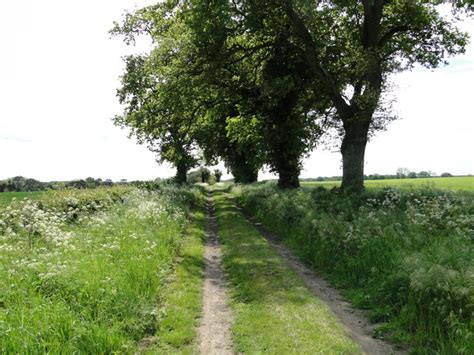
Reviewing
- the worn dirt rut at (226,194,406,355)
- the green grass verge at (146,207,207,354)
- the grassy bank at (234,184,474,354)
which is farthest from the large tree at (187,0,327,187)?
the worn dirt rut at (226,194,406,355)

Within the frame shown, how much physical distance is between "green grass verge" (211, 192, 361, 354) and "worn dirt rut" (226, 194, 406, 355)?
0.83 ft

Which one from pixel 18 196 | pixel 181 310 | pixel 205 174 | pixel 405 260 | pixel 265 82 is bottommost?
pixel 181 310

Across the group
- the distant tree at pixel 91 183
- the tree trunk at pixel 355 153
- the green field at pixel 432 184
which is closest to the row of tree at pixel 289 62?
the tree trunk at pixel 355 153

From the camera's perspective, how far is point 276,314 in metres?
7.85

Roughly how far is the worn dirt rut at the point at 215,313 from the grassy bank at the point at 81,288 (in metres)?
0.42

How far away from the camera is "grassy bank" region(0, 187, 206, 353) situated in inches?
225

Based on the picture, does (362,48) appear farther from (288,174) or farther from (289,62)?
(288,174)

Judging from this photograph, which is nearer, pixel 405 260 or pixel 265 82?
pixel 405 260

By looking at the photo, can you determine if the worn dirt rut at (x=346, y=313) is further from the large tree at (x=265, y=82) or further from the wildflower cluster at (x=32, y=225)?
the large tree at (x=265, y=82)

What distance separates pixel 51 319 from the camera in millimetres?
5852

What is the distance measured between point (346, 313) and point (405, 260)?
1.78 meters

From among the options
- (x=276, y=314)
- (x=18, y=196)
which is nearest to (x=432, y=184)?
(x=276, y=314)

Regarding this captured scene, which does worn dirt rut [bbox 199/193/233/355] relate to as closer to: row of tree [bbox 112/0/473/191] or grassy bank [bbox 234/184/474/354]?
grassy bank [bbox 234/184/474/354]

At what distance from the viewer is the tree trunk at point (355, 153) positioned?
19609mm
